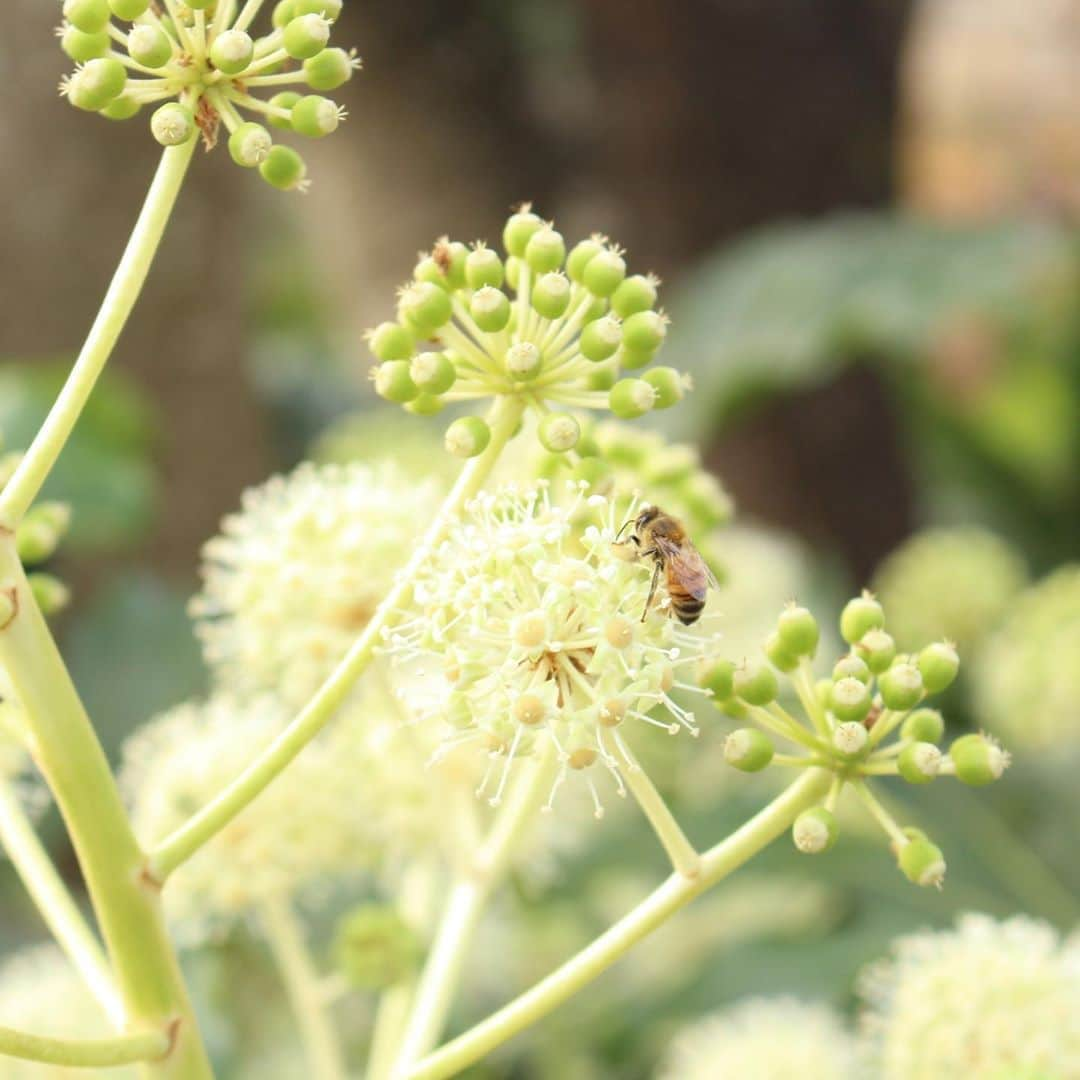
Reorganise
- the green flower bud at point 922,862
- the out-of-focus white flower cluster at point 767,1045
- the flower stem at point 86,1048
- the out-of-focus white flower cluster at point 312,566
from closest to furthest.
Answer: the flower stem at point 86,1048
the green flower bud at point 922,862
the out-of-focus white flower cluster at point 312,566
the out-of-focus white flower cluster at point 767,1045

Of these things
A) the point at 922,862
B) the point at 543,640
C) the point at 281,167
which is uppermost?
the point at 281,167

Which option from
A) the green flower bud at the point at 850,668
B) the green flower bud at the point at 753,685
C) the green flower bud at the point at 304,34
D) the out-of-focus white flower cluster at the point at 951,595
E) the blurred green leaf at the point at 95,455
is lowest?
the green flower bud at the point at 850,668

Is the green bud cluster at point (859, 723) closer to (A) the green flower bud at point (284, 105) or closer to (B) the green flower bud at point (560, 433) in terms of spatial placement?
(B) the green flower bud at point (560, 433)

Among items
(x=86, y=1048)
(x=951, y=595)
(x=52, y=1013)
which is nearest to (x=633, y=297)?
(x=86, y=1048)

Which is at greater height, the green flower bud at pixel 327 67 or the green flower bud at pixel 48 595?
the green flower bud at pixel 327 67

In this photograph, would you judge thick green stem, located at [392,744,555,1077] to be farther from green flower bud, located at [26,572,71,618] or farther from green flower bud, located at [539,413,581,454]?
green flower bud, located at [26,572,71,618]

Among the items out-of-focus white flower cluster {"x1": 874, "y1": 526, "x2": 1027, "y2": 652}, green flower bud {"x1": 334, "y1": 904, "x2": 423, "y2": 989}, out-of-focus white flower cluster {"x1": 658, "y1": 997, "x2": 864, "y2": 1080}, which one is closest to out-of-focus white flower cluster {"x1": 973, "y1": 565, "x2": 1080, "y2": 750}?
out-of-focus white flower cluster {"x1": 874, "y1": 526, "x2": 1027, "y2": 652}

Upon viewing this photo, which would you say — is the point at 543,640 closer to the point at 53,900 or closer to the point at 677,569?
the point at 677,569

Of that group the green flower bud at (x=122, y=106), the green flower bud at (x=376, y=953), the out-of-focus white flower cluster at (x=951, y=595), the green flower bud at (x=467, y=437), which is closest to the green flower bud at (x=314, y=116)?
the green flower bud at (x=122, y=106)
